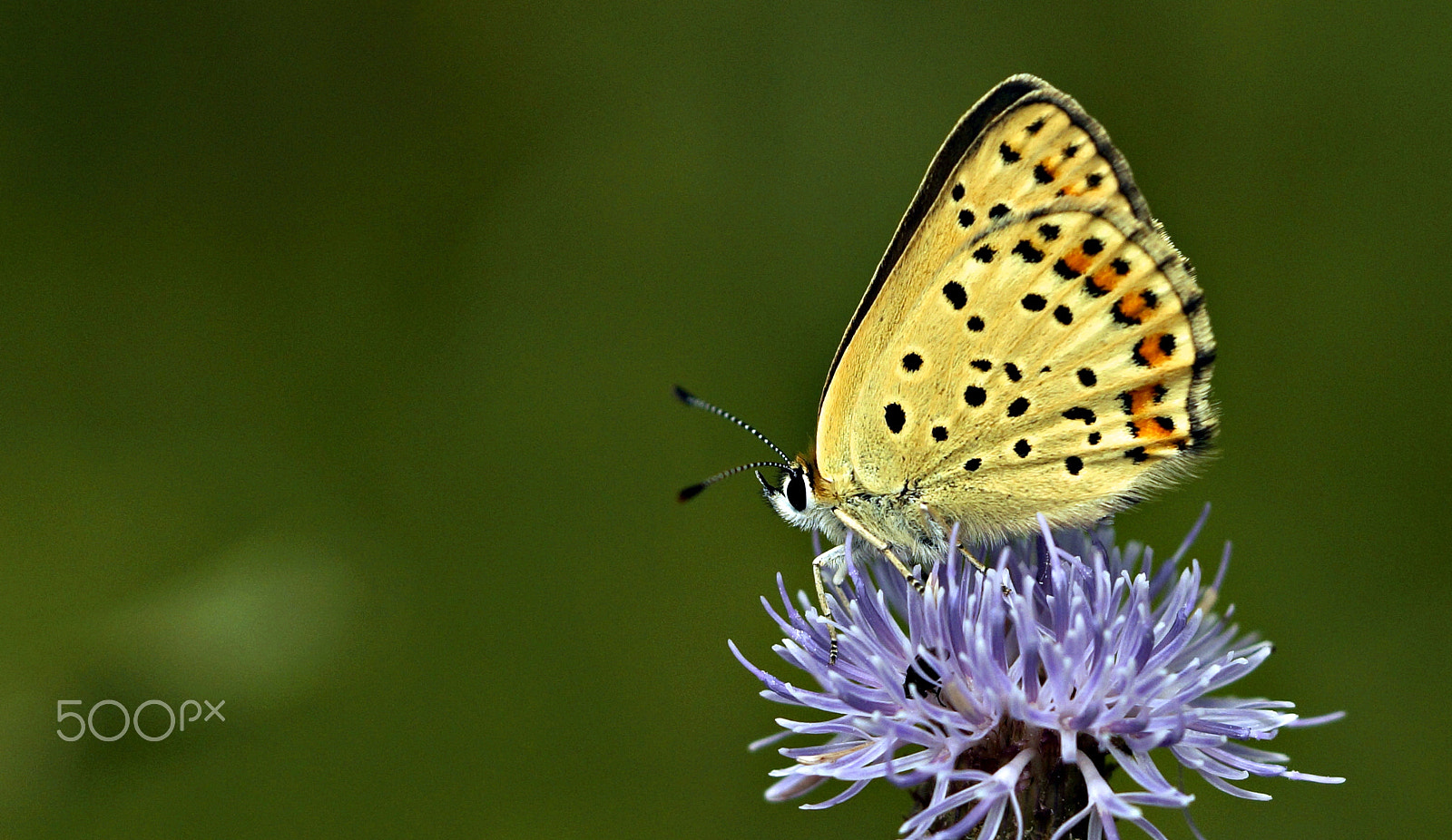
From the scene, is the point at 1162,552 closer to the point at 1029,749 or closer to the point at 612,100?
the point at 1029,749

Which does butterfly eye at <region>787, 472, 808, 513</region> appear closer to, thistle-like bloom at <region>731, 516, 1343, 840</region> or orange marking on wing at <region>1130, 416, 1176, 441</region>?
thistle-like bloom at <region>731, 516, 1343, 840</region>

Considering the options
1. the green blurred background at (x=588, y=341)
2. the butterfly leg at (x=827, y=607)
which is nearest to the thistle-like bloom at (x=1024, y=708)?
the butterfly leg at (x=827, y=607)

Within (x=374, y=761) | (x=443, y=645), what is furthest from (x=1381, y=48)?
(x=374, y=761)

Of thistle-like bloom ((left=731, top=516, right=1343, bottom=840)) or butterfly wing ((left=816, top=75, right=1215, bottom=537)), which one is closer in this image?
thistle-like bloom ((left=731, top=516, right=1343, bottom=840))

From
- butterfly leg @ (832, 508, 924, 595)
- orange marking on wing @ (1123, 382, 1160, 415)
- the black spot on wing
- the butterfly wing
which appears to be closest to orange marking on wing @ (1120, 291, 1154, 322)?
the butterfly wing

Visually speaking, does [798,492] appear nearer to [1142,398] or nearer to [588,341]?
[1142,398]
